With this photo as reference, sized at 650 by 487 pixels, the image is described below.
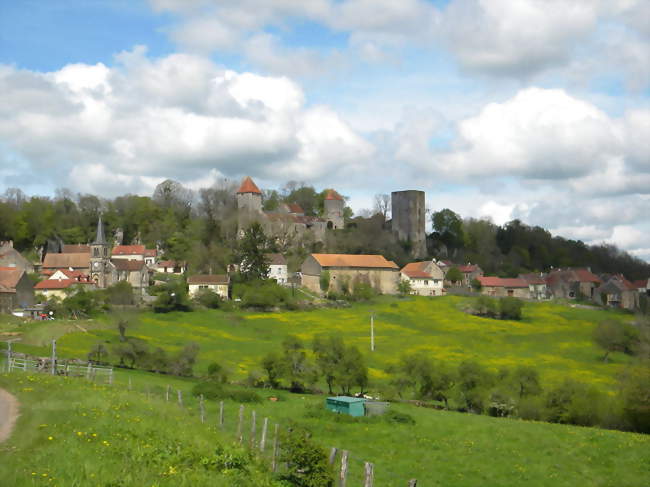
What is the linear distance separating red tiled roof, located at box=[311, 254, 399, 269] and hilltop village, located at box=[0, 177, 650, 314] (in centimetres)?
15

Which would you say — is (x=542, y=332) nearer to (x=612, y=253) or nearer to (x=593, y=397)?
(x=593, y=397)

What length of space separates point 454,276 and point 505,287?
28.1 feet

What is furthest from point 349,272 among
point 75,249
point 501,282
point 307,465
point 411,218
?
point 307,465

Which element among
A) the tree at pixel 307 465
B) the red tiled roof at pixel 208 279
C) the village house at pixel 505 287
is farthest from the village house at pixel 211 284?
the tree at pixel 307 465

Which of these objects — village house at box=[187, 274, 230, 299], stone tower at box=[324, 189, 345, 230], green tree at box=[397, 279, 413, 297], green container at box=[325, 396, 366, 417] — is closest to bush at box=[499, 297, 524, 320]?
green tree at box=[397, 279, 413, 297]

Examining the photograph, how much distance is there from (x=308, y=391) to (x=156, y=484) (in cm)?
2724

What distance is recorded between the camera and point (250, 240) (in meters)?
85.5

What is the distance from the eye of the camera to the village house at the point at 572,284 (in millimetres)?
118125

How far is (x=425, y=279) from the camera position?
344ft

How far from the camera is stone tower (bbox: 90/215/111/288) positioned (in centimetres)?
8112

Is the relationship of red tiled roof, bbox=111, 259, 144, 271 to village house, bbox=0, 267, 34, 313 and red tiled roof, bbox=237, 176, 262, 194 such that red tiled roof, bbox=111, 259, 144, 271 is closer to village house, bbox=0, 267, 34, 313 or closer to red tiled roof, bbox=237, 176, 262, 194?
village house, bbox=0, 267, 34, 313

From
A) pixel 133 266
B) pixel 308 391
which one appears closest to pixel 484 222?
pixel 133 266

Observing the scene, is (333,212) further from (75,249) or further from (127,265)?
(127,265)

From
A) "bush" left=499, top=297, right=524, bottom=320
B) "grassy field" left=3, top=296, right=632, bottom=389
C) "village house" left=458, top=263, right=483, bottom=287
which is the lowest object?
"grassy field" left=3, top=296, right=632, bottom=389
